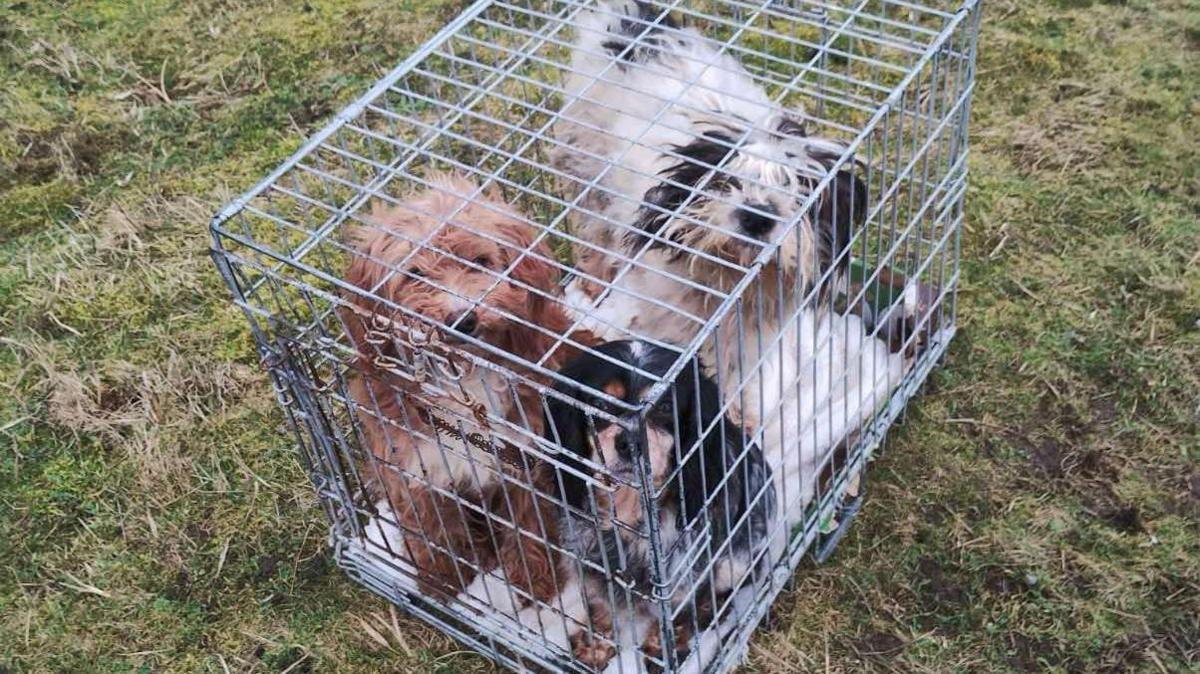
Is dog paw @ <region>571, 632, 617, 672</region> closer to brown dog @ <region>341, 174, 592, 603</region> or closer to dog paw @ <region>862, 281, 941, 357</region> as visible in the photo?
brown dog @ <region>341, 174, 592, 603</region>

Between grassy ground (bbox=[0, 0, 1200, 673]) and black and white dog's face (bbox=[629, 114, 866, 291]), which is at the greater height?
black and white dog's face (bbox=[629, 114, 866, 291])

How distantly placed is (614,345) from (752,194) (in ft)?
1.80

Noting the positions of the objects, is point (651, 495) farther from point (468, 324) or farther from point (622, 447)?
point (468, 324)

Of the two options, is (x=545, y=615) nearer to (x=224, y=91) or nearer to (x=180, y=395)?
(x=180, y=395)

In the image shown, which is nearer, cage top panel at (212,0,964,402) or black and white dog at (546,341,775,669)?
black and white dog at (546,341,775,669)

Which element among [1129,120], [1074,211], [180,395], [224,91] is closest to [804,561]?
[1074,211]

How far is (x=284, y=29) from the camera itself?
4.98m

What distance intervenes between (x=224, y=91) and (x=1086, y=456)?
145 inches

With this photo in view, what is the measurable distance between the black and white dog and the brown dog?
4.0 inches

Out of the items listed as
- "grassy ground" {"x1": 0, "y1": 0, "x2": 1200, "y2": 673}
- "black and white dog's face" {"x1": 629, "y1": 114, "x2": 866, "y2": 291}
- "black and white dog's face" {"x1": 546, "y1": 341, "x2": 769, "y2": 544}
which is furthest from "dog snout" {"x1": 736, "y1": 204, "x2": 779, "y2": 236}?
"grassy ground" {"x1": 0, "y1": 0, "x2": 1200, "y2": 673}

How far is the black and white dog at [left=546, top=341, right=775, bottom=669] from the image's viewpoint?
208 centimetres

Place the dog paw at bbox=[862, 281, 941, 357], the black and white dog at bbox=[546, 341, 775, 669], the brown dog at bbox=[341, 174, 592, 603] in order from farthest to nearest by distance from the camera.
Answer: the dog paw at bbox=[862, 281, 941, 357] < the brown dog at bbox=[341, 174, 592, 603] < the black and white dog at bbox=[546, 341, 775, 669]

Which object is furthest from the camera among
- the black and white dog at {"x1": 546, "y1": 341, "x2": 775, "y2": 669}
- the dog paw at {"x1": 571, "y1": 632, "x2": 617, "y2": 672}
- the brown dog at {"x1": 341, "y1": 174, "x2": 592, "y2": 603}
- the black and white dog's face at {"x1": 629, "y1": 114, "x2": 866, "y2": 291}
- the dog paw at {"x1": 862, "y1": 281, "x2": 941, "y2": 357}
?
the dog paw at {"x1": 862, "y1": 281, "x2": 941, "y2": 357}

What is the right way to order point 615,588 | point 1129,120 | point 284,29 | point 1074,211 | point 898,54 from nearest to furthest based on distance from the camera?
point 615,588, point 1074,211, point 1129,120, point 898,54, point 284,29
